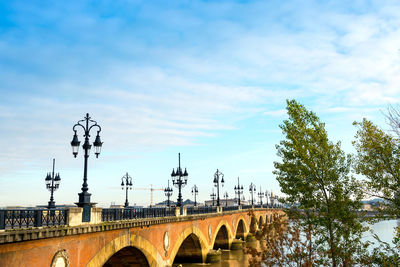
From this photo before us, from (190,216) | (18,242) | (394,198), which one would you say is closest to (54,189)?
(190,216)

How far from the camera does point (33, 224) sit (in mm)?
13141

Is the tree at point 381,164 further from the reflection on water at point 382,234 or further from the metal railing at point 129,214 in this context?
the reflection on water at point 382,234

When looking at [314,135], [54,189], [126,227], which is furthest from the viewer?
[54,189]

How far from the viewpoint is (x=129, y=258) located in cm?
2305

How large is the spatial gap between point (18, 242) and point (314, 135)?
17107 mm

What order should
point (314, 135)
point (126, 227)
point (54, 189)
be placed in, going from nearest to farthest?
point (126, 227) < point (314, 135) < point (54, 189)

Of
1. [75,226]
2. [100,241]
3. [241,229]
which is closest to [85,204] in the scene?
[75,226]

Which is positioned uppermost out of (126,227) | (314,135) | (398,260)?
(314,135)

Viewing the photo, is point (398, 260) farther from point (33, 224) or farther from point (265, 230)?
point (33, 224)

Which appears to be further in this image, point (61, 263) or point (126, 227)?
point (126, 227)

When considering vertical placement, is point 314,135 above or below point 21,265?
above

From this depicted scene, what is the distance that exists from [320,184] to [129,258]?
13318mm

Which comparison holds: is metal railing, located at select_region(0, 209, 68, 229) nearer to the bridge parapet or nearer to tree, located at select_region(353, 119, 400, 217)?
the bridge parapet

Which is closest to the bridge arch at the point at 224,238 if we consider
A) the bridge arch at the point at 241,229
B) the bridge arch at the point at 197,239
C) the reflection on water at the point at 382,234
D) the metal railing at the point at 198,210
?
the metal railing at the point at 198,210
